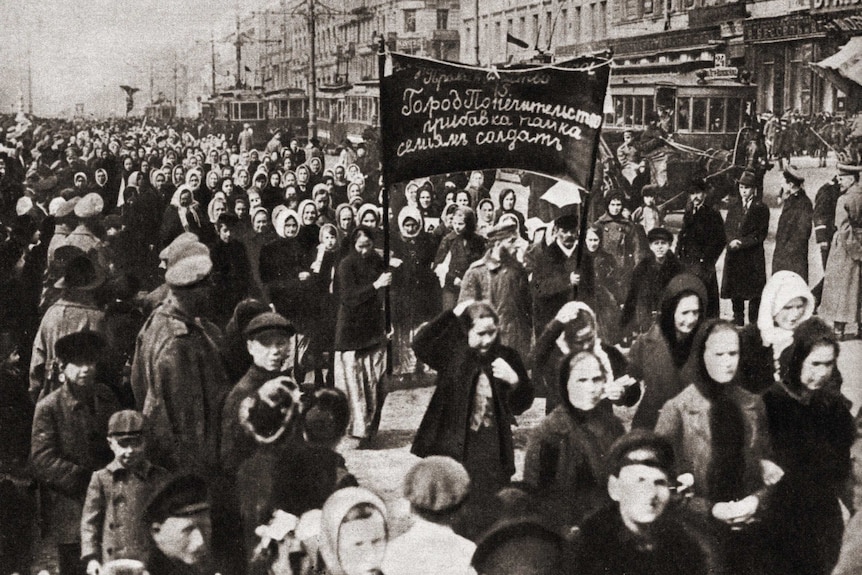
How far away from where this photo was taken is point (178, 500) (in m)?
4.66

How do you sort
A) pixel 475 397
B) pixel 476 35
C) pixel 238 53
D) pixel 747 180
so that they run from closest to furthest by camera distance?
1. pixel 475 397
2. pixel 476 35
3. pixel 238 53
4. pixel 747 180

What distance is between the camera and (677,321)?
554 cm

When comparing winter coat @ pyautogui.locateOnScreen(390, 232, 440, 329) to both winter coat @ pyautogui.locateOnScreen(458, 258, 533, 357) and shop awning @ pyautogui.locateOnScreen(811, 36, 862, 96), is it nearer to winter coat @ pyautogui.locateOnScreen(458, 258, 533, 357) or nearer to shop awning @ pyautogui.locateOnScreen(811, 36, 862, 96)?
winter coat @ pyautogui.locateOnScreen(458, 258, 533, 357)

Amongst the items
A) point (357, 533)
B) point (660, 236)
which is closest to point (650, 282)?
point (660, 236)

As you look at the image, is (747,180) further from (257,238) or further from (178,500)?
(178,500)

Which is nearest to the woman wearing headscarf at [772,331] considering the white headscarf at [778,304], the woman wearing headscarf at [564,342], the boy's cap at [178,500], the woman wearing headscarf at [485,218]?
the white headscarf at [778,304]

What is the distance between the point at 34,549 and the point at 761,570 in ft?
12.3

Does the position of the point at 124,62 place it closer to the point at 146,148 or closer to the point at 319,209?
the point at 146,148

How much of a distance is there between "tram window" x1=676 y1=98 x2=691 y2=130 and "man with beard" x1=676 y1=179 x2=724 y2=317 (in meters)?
0.60

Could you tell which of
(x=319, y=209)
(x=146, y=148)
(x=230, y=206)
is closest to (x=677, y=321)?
(x=319, y=209)

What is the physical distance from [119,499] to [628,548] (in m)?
2.27

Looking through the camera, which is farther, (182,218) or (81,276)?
(182,218)

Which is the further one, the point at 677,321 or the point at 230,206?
the point at 230,206

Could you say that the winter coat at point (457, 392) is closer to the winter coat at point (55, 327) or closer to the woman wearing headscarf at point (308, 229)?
the woman wearing headscarf at point (308, 229)
